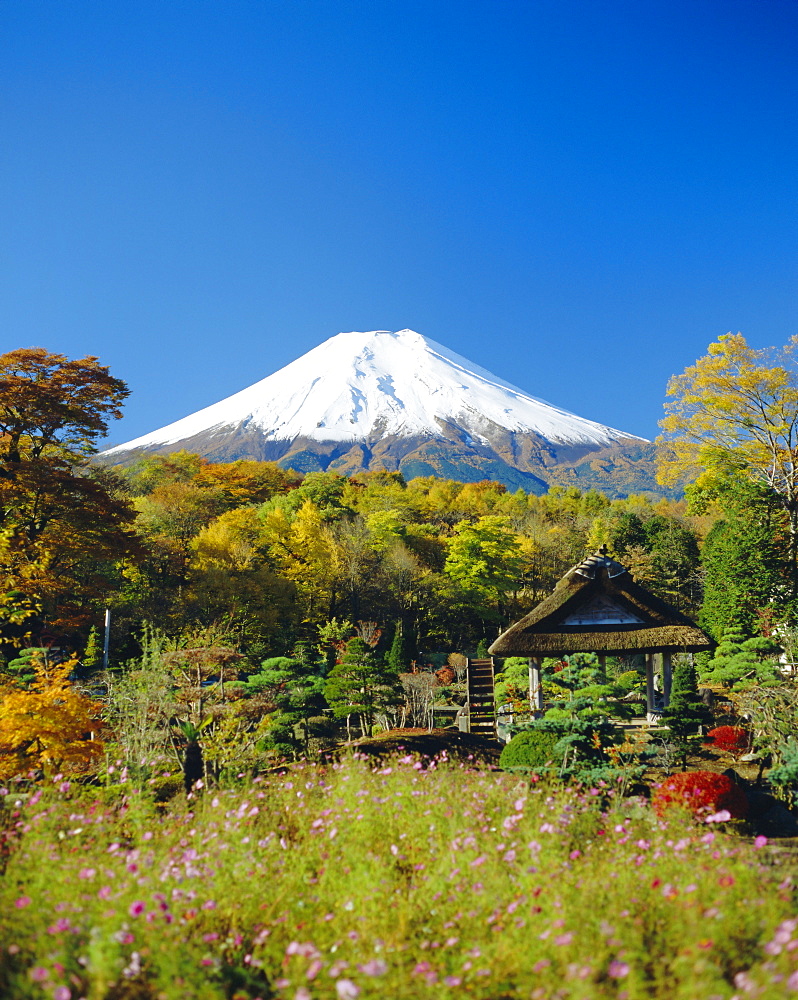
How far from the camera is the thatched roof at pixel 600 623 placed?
13914mm

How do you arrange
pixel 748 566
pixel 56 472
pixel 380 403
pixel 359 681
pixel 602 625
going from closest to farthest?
1. pixel 359 681
2. pixel 602 625
3. pixel 56 472
4. pixel 748 566
5. pixel 380 403

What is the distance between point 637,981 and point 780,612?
59.6ft

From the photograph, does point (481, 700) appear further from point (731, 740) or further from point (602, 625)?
point (731, 740)

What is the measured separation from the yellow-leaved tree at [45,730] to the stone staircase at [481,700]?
396 inches

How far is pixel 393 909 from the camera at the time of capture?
12.3 ft

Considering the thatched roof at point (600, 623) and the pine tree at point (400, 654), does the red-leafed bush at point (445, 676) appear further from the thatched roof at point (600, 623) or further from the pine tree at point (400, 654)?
the thatched roof at point (600, 623)

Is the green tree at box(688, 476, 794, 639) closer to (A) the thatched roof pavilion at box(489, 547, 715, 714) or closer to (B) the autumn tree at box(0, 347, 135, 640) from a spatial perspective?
(A) the thatched roof pavilion at box(489, 547, 715, 714)

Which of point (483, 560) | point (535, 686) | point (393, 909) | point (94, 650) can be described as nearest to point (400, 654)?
point (483, 560)

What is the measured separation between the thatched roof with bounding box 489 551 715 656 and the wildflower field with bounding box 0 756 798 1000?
342 inches

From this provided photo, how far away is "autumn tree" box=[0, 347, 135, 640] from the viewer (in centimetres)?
1562

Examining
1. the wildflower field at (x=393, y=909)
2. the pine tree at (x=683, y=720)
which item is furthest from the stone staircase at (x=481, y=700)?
the wildflower field at (x=393, y=909)

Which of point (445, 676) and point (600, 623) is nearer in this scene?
point (600, 623)

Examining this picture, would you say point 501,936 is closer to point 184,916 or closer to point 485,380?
point 184,916

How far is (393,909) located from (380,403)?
571 ft
